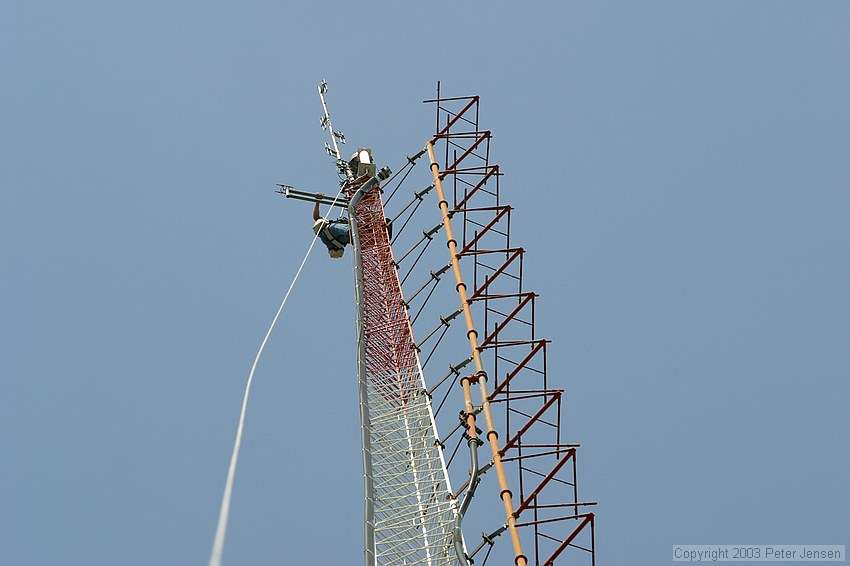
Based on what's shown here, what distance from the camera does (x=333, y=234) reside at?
52188 mm

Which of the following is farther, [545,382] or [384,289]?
[384,289]

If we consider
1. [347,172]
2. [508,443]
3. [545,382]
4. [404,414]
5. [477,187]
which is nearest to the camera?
[508,443]

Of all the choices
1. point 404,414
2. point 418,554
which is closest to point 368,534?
point 418,554

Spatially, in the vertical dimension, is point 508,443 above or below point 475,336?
below

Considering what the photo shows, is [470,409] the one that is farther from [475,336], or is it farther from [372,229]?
[372,229]

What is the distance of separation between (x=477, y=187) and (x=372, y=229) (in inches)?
255

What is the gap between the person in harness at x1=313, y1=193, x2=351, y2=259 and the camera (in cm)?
5219

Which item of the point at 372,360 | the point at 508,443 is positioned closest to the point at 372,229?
the point at 372,360

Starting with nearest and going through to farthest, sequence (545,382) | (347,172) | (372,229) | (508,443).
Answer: (508,443) → (545,382) → (372,229) → (347,172)


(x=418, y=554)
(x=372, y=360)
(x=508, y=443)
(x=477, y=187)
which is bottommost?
(x=418, y=554)

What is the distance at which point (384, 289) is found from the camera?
48.2m

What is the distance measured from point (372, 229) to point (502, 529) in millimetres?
20018

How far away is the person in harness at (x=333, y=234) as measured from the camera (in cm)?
5219

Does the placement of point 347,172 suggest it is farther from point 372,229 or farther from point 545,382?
point 545,382
